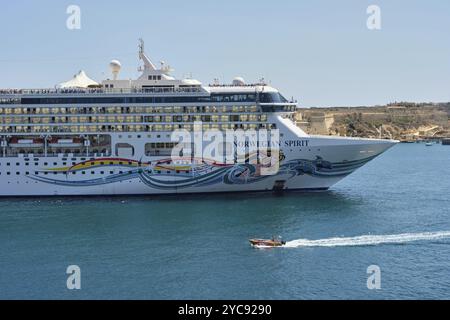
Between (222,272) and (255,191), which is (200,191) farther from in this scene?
(222,272)

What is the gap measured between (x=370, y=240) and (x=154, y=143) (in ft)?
63.8

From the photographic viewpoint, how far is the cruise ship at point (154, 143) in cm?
4281

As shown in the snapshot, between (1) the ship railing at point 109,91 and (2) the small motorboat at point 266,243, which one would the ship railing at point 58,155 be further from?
(2) the small motorboat at point 266,243

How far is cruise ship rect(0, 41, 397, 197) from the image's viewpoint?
42.8m

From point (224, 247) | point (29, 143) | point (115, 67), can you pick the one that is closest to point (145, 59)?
point (115, 67)

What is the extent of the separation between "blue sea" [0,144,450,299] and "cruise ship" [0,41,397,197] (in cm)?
135

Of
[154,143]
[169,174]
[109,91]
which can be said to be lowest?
[169,174]

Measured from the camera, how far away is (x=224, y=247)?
29.3 meters

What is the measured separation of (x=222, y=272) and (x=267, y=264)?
2574mm

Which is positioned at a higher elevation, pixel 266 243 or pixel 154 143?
pixel 154 143

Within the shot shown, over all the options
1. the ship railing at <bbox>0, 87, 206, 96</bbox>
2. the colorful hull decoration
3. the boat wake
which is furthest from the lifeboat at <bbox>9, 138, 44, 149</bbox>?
the boat wake

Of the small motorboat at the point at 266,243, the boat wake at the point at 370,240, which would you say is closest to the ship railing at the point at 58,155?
the small motorboat at the point at 266,243

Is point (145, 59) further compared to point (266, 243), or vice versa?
point (145, 59)

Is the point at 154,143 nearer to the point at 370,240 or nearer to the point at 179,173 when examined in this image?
the point at 179,173
